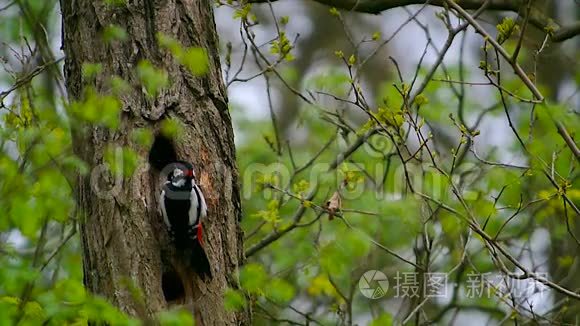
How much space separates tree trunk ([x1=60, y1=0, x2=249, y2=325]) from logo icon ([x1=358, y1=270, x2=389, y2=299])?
1956mm

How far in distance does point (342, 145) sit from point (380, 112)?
201 centimetres

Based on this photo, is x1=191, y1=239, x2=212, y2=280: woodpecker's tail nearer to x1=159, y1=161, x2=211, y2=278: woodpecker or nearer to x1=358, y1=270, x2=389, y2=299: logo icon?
x1=159, y1=161, x2=211, y2=278: woodpecker

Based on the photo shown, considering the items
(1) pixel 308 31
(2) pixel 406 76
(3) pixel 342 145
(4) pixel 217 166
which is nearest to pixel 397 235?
(3) pixel 342 145

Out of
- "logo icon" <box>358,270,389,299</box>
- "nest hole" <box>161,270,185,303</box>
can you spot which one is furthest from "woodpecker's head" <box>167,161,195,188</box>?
"logo icon" <box>358,270,389,299</box>

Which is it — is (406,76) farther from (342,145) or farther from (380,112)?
(380,112)

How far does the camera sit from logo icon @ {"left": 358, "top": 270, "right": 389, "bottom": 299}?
6.03m

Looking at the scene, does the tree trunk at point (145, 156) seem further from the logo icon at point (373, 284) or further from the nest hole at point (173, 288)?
the logo icon at point (373, 284)

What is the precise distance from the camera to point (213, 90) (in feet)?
14.2

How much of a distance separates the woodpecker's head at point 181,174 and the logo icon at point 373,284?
228 centimetres

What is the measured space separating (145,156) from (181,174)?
0.24m

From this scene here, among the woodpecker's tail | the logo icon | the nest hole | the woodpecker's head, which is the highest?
the woodpecker's head

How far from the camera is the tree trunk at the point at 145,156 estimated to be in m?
4.00

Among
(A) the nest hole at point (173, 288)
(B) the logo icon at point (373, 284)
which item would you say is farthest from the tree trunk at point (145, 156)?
(B) the logo icon at point (373, 284)

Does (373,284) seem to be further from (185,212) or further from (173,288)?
(185,212)
